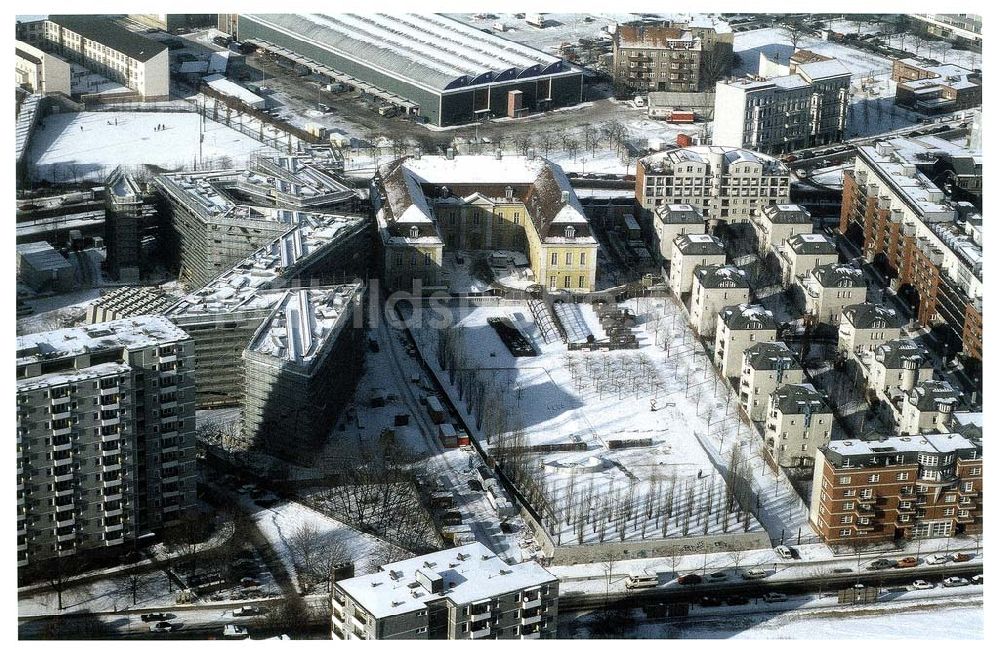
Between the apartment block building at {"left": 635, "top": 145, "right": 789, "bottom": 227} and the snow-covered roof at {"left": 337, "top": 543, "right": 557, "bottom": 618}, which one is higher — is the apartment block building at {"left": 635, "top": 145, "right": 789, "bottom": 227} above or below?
above

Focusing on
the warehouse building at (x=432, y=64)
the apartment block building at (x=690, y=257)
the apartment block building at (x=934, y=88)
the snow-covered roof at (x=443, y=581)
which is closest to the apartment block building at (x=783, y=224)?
the apartment block building at (x=690, y=257)

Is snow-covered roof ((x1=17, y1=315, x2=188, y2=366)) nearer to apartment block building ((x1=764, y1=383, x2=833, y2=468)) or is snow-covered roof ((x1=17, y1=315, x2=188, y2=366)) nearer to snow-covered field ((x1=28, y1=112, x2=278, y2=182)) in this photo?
apartment block building ((x1=764, y1=383, x2=833, y2=468))

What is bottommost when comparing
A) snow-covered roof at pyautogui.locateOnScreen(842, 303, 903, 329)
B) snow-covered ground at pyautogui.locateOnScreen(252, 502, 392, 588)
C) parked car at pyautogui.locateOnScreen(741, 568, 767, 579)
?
parked car at pyautogui.locateOnScreen(741, 568, 767, 579)

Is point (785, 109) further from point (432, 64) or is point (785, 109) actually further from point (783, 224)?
point (432, 64)

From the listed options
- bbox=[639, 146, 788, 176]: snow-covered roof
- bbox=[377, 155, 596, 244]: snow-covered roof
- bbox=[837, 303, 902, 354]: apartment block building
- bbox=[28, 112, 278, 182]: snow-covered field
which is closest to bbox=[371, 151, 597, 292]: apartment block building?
bbox=[377, 155, 596, 244]: snow-covered roof

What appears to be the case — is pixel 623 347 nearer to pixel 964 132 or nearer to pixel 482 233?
pixel 482 233
